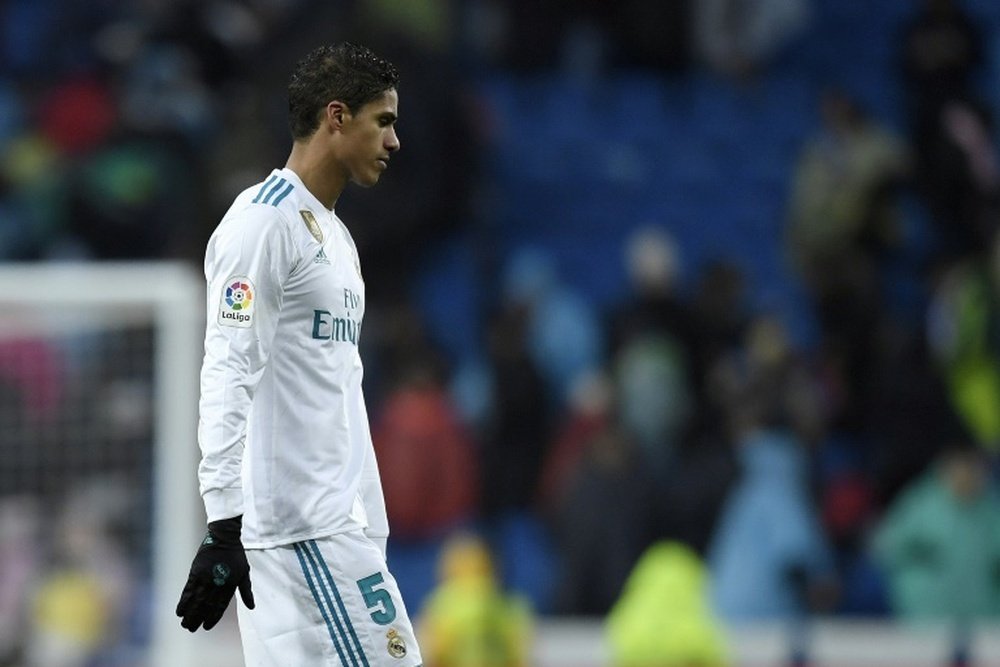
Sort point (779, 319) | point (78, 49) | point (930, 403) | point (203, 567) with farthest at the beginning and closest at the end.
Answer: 1. point (78, 49)
2. point (779, 319)
3. point (930, 403)
4. point (203, 567)

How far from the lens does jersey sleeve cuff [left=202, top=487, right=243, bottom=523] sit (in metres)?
3.48

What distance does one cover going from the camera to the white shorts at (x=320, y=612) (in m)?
3.70

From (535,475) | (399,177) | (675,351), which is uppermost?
(399,177)

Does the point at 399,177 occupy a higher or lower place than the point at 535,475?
higher

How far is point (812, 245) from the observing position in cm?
1170

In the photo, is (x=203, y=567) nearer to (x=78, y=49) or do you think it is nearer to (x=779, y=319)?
(x=779, y=319)

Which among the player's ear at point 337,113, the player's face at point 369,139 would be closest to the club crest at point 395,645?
the player's face at point 369,139

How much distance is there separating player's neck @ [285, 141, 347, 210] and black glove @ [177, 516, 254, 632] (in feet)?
2.24

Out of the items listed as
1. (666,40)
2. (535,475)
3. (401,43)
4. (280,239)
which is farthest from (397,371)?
(280,239)

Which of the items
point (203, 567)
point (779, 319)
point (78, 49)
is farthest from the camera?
point (78, 49)

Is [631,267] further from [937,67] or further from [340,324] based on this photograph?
[340,324]

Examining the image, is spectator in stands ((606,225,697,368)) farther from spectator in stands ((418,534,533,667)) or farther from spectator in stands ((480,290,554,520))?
spectator in stands ((418,534,533,667))

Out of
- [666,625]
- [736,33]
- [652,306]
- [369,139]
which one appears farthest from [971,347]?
[369,139]

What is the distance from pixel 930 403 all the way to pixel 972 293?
2.49 ft
